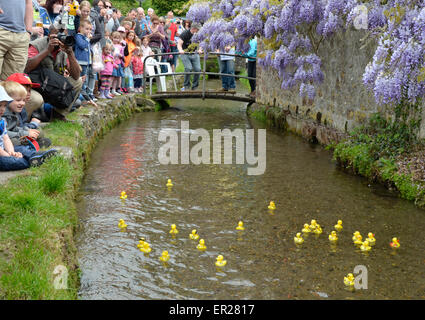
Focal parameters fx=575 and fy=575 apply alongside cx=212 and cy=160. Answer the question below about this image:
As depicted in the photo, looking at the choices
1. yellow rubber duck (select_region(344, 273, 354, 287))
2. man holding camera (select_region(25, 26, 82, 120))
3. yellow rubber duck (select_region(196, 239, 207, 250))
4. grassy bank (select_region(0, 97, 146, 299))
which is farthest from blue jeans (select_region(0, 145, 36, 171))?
yellow rubber duck (select_region(344, 273, 354, 287))

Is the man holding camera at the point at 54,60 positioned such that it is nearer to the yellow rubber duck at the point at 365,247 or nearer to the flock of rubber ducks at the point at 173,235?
the flock of rubber ducks at the point at 173,235

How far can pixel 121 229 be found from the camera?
20.6 feet

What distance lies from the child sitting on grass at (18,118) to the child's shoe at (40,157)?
0.41m

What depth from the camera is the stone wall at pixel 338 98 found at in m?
9.62

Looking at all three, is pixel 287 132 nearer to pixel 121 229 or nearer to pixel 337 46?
pixel 337 46

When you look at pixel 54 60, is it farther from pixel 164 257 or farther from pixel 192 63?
pixel 192 63

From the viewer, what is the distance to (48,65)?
8.89 m

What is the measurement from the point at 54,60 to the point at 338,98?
16.8 feet

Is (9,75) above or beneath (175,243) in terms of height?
above

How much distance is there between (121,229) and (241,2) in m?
7.93

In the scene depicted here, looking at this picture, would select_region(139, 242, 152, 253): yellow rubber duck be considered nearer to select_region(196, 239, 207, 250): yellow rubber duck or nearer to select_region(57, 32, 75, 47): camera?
select_region(196, 239, 207, 250): yellow rubber duck

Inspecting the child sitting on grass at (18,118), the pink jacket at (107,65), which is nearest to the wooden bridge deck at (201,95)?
the pink jacket at (107,65)

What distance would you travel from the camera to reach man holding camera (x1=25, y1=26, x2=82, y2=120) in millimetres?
8379
